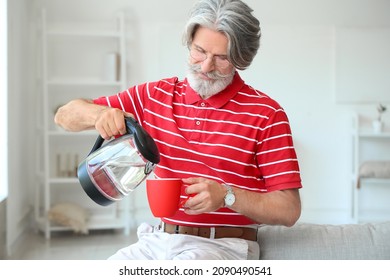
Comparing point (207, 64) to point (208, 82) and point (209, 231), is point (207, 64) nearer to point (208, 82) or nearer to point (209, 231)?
point (208, 82)

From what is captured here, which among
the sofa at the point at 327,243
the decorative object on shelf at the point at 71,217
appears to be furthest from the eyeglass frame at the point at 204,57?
the decorative object on shelf at the point at 71,217

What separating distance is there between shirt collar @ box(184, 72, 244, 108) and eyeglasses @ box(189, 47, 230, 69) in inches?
2.0

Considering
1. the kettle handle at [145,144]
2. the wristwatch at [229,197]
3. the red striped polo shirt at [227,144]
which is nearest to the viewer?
the kettle handle at [145,144]

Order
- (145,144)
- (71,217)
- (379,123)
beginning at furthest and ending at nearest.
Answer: (379,123) < (71,217) < (145,144)

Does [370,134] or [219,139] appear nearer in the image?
[219,139]

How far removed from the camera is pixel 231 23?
1.09 metres

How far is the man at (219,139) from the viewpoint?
109 centimetres

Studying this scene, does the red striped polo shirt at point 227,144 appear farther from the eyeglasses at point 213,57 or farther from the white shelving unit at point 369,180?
the white shelving unit at point 369,180

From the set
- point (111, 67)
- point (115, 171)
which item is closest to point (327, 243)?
point (115, 171)

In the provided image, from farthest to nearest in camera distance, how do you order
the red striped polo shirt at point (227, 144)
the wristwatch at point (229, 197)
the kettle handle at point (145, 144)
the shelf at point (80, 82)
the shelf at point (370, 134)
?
1. the shelf at point (370, 134)
2. the shelf at point (80, 82)
3. the red striped polo shirt at point (227, 144)
4. the wristwatch at point (229, 197)
5. the kettle handle at point (145, 144)

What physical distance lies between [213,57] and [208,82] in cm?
5

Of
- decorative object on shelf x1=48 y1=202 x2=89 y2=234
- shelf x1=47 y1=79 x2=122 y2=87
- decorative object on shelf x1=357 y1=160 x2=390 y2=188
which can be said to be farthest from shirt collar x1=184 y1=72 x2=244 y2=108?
decorative object on shelf x1=357 y1=160 x2=390 y2=188

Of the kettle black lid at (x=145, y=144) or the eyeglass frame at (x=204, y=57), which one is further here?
the eyeglass frame at (x=204, y=57)

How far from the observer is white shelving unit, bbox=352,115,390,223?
299 centimetres
